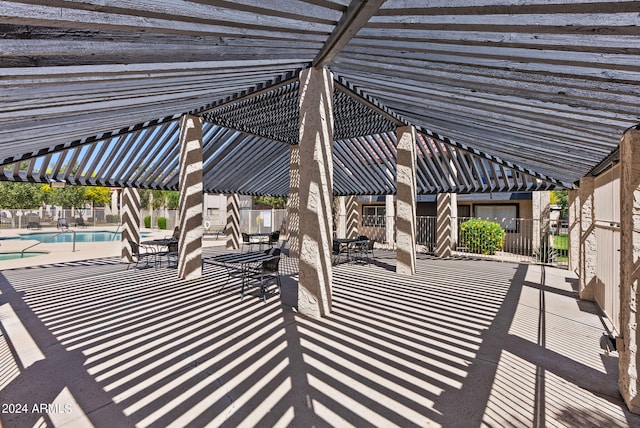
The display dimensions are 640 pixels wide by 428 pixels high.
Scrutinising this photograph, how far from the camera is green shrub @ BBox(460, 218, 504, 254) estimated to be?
13.4 metres

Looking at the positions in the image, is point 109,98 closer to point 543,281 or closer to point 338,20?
point 338,20

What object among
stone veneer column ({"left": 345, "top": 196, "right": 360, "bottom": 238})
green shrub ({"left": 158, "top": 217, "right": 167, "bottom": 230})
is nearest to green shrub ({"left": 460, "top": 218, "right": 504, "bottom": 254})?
stone veneer column ({"left": 345, "top": 196, "right": 360, "bottom": 238})

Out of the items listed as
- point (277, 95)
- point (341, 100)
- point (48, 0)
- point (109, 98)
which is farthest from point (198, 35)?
point (341, 100)

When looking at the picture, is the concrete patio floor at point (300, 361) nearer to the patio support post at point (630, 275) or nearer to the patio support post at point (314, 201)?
the patio support post at point (630, 275)

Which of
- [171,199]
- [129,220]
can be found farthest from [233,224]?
[171,199]

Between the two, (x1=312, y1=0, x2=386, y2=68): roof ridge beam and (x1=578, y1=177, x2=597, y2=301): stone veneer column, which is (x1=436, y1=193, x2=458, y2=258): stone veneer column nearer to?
(x1=578, y1=177, x2=597, y2=301): stone veneer column

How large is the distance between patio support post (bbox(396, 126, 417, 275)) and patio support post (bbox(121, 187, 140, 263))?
880 cm

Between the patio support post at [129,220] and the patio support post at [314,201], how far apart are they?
816 centimetres

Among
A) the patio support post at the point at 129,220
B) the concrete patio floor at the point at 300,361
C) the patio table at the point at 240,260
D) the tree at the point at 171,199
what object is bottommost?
the concrete patio floor at the point at 300,361

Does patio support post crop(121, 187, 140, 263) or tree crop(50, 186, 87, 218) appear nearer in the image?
patio support post crop(121, 187, 140, 263)

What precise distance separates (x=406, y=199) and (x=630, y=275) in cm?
558

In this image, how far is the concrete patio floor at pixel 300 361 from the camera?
100 inches

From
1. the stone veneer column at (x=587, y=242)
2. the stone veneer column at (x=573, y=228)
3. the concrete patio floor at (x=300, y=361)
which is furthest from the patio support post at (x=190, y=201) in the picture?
the stone veneer column at (x=573, y=228)

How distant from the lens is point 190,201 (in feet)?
24.0
